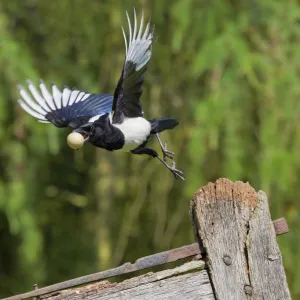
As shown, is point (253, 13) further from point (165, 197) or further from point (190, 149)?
point (165, 197)

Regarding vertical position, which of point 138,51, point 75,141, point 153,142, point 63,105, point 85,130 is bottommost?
point 75,141

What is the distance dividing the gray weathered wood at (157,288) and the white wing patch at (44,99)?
3.38 ft

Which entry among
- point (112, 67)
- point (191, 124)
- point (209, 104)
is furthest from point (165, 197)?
point (209, 104)

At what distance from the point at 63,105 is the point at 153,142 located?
70 cm

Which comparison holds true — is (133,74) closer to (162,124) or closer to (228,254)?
(162,124)

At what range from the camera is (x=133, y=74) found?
5.64 ft

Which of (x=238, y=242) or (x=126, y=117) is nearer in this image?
(x=238, y=242)

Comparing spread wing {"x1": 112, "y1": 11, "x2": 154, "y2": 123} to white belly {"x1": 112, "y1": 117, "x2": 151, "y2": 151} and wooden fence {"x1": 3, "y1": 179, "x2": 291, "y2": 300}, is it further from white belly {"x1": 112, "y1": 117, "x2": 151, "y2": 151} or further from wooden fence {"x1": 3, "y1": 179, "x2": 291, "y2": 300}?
wooden fence {"x1": 3, "y1": 179, "x2": 291, "y2": 300}

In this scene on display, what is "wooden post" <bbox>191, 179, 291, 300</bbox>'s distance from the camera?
3.54 ft

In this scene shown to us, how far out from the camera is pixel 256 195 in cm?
110

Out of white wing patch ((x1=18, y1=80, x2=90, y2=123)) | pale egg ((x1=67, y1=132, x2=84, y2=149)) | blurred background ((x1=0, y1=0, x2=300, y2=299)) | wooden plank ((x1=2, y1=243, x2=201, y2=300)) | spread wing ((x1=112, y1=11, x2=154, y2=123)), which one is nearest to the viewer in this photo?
wooden plank ((x1=2, y1=243, x2=201, y2=300))

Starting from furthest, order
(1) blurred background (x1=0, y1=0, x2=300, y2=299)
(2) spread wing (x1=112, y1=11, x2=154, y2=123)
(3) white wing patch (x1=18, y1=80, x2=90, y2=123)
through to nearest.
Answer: (1) blurred background (x1=0, y1=0, x2=300, y2=299) < (3) white wing patch (x1=18, y1=80, x2=90, y2=123) < (2) spread wing (x1=112, y1=11, x2=154, y2=123)

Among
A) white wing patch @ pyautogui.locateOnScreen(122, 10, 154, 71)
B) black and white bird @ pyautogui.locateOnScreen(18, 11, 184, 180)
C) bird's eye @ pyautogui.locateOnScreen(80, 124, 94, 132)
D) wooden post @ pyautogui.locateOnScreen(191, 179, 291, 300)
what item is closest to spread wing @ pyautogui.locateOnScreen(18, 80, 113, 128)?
black and white bird @ pyautogui.locateOnScreen(18, 11, 184, 180)

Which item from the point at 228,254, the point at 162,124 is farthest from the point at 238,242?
the point at 162,124
